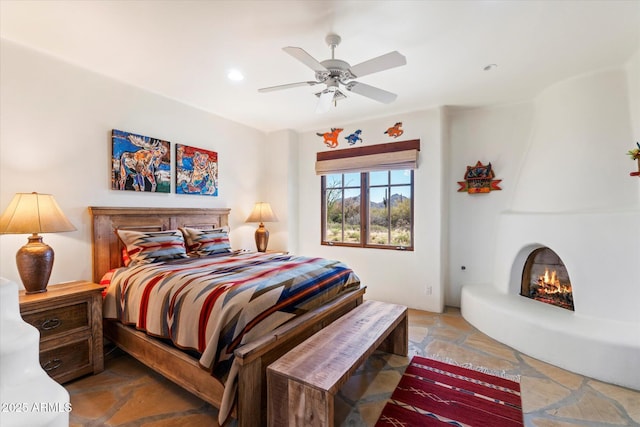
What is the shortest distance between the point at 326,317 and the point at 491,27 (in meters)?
2.53

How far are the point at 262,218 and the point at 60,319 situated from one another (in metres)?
2.48

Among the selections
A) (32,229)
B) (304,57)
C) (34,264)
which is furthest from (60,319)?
(304,57)

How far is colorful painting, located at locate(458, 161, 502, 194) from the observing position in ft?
11.8

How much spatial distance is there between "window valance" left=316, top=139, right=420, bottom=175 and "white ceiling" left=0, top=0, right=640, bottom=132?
85 cm

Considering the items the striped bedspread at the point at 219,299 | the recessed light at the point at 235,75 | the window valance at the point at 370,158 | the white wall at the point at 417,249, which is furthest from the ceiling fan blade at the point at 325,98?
the window valance at the point at 370,158

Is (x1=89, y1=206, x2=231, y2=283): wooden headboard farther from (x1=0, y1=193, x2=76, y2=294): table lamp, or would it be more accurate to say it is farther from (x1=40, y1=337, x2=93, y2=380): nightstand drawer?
(x1=40, y1=337, x2=93, y2=380): nightstand drawer

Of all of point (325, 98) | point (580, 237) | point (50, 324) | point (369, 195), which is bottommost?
point (50, 324)

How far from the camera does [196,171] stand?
3.69m

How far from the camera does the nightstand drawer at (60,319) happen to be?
6.64ft

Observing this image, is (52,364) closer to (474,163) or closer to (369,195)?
(369,195)

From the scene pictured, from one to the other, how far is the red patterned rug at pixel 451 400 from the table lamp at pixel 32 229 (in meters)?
2.66

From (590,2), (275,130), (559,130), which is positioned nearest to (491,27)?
(590,2)

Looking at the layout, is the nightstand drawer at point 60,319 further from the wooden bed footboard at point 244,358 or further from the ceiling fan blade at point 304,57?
the ceiling fan blade at point 304,57

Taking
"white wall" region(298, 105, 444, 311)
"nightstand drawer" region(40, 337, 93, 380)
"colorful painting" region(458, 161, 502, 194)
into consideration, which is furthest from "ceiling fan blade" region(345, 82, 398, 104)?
"nightstand drawer" region(40, 337, 93, 380)
